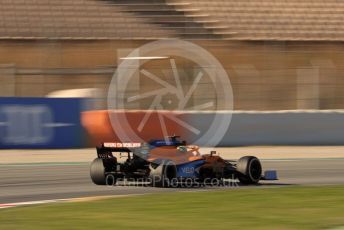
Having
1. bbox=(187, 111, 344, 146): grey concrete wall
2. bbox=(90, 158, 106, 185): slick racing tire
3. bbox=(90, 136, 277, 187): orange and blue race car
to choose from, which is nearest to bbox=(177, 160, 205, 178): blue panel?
bbox=(90, 136, 277, 187): orange and blue race car

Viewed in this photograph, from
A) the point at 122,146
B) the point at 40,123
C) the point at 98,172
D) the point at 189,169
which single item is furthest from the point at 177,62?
the point at 122,146

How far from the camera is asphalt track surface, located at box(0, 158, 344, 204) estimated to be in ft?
36.2

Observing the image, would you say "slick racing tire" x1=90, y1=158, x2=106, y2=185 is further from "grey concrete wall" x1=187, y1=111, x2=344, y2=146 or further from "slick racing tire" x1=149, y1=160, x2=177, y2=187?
"grey concrete wall" x1=187, y1=111, x2=344, y2=146

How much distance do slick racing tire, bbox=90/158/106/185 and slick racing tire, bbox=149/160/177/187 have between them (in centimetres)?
71

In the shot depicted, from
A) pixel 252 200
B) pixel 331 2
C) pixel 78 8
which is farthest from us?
pixel 331 2

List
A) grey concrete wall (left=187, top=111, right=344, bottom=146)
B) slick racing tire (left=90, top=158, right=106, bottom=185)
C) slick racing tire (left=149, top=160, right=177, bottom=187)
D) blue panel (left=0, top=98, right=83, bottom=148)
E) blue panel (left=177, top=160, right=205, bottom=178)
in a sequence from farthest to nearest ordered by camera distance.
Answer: grey concrete wall (left=187, top=111, right=344, bottom=146)
blue panel (left=0, top=98, right=83, bottom=148)
slick racing tire (left=90, top=158, right=106, bottom=185)
blue panel (left=177, top=160, right=205, bottom=178)
slick racing tire (left=149, top=160, right=177, bottom=187)

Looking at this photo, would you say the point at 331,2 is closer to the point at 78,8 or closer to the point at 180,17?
the point at 180,17

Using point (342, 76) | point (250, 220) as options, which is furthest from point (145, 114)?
point (250, 220)

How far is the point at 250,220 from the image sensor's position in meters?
7.89

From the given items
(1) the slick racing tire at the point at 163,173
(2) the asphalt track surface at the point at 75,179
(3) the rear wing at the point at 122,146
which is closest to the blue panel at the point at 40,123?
(2) the asphalt track surface at the point at 75,179

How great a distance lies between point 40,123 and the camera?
18703 millimetres

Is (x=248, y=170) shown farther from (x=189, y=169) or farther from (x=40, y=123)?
(x=40, y=123)

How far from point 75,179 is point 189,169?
2.37m

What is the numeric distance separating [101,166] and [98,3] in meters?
19.4
